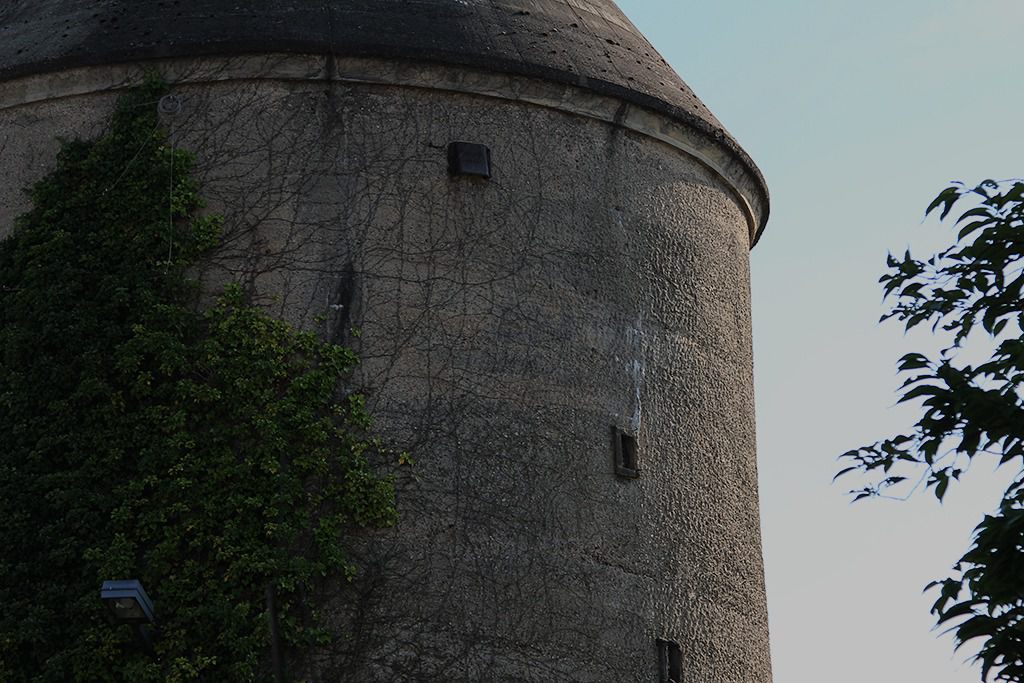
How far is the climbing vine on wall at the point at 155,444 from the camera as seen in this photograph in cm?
1163

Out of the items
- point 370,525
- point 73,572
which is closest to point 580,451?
point 370,525

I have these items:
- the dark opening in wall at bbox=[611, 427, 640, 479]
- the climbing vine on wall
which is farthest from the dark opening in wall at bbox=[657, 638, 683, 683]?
the climbing vine on wall

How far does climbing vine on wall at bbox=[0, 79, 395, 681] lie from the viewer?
1163 centimetres

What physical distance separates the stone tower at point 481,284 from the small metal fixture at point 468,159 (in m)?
0.02

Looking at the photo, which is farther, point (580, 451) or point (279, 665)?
point (580, 451)

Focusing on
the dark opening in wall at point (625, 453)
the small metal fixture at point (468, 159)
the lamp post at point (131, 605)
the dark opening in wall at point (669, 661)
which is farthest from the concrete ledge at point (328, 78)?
the dark opening in wall at point (669, 661)

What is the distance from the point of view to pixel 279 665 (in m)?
11.6

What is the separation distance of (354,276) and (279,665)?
9.25 ft

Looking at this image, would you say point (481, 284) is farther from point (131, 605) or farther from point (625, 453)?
point (131, 605)

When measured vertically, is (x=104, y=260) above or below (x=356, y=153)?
below

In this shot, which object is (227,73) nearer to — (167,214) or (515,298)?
(167,214)

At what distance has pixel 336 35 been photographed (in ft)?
43.3

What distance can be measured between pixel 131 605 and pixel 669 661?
158 inches

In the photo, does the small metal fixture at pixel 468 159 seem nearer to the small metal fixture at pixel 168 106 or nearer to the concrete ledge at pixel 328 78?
the concrete ledge at pixel 328 78
